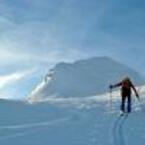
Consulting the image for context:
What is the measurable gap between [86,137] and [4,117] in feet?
21.0

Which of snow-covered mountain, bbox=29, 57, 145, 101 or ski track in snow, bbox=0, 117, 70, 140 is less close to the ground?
snow-covered mountain, bbox=29, 57, 145, 101

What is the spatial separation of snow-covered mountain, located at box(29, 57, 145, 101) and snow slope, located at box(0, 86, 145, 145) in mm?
79574

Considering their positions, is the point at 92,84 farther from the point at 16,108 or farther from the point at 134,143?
the point at 134,143

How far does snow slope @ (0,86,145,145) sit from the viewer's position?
16062 mm

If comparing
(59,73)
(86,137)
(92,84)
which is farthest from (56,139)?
(59,73)

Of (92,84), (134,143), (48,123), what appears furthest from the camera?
(92,84)

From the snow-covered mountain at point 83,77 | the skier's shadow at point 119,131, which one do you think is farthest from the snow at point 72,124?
the snow-covered mountain at point 83,77

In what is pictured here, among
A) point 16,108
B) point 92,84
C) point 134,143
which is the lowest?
point 134,143

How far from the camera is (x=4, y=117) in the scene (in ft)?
72.3

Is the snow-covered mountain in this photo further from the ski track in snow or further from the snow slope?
the ski track in snow

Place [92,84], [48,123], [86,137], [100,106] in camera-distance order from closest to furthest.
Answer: [86,137] → [48,123] → [100,106] → [92,84]

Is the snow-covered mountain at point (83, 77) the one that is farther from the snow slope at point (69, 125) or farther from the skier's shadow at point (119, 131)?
the skier's shadow at point (119, 131)

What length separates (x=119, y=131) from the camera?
59.5 feet

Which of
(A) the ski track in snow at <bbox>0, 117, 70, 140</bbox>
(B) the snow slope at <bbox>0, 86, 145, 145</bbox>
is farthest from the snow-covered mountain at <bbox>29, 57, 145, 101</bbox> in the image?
(A) the ski track in snow at <bbox>0, 117, 70, 140</bbox>
